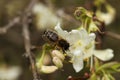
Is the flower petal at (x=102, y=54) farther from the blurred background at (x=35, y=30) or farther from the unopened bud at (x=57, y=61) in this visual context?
the blurred background at (x=35, y=30)

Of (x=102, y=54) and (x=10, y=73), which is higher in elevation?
(x=102, y=54)

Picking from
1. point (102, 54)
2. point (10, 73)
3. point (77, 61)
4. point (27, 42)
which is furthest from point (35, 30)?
point (77, 61)

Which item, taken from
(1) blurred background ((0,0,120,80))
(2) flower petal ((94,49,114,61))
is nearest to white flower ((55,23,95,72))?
(2) flower petal ((94,49,114,61))

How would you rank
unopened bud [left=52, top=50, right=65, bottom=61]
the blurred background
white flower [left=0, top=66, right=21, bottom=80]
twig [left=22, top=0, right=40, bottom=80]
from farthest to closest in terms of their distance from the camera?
white flower [left=0, top=66, right=21, bottom=80], the blurred background, twig [left=22, top=0, right=40, bottom=80], unopened bud [left=52, top=50, right=65, bottom=61]

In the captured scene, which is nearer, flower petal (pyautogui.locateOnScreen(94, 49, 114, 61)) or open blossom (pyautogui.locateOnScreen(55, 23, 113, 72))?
open blossom (pyautogui.locateOnScreen(55, 23, 113, 72))

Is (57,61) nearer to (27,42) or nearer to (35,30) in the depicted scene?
(27,42)

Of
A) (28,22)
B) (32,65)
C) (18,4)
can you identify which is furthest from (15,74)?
(32,65)

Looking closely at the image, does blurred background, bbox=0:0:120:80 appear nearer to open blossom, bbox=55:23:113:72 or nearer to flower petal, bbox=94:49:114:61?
flower petal, bbox=94:49:114:61
